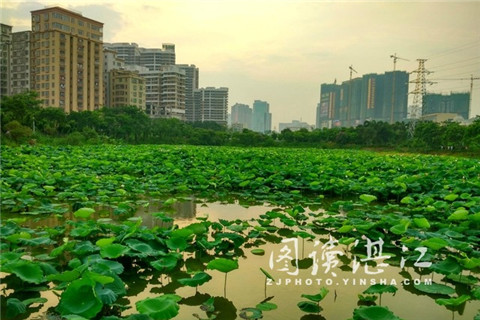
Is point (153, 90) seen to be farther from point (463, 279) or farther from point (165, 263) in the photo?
point (463, 279)

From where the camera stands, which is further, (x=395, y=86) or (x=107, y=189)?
(x=395, y=86)

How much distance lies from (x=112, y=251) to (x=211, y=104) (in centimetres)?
6251

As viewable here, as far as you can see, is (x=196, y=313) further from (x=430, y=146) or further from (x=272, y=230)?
(x=430, y=146)

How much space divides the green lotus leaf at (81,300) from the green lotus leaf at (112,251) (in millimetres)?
588

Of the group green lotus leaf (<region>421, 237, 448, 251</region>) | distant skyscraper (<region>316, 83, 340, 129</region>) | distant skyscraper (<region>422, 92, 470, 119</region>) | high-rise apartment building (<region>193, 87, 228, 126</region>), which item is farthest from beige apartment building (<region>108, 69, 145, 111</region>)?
green lotus leaf (<region>421, 237, 448, 251</region>)

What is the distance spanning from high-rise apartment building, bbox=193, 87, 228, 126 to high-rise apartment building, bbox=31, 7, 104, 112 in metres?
23.7

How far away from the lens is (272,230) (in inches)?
140

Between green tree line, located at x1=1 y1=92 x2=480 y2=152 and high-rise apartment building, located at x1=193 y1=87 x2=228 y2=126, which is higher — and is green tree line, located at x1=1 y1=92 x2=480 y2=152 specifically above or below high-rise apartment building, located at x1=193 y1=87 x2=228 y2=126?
below

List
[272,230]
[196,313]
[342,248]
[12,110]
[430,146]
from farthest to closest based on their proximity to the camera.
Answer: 1. [430,146]
2. [12,110]
3. [272,230]
4. [342,248]
5. [196,313]

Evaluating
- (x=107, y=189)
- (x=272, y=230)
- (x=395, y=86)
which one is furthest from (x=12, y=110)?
(x=395, y=86)

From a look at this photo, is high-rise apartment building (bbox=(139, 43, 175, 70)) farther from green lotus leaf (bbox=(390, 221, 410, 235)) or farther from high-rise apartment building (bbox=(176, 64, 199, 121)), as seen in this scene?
green lotus leaf (bbox=(390, 221, 410, 235))

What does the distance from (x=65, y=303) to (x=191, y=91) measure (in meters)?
66.3

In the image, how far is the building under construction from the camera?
53.4 metres

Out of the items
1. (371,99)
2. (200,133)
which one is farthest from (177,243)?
(371,99)
